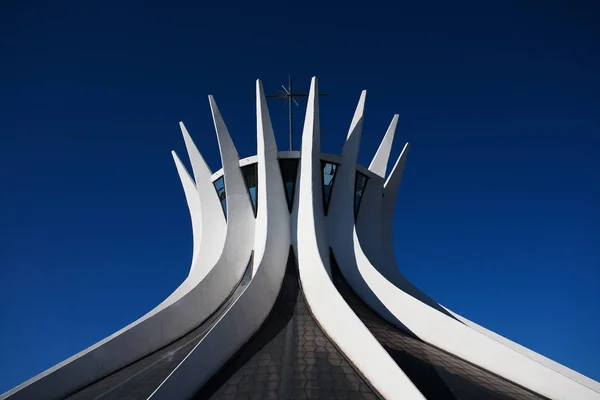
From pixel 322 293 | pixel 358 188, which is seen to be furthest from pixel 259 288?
pixel 358 188

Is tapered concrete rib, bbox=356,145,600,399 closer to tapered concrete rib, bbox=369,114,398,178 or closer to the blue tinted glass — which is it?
the blue tinted glass

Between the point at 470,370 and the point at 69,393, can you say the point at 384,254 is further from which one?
the point at 69,393

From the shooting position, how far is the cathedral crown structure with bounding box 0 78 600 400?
33.4 feet

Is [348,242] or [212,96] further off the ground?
[212,96]

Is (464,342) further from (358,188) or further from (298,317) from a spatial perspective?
(358,188)

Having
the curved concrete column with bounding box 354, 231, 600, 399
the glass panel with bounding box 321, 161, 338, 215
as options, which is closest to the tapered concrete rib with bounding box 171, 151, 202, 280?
the glass panel with bounding box 321, 161, 338, 215

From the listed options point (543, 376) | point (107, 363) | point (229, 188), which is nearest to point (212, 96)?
point (229, 188)

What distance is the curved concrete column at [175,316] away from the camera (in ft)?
37.1

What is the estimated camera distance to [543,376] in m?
10.9

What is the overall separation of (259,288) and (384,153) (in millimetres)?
9411

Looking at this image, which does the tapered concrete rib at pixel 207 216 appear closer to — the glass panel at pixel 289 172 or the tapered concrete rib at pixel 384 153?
the glass panel at pixel 289 172

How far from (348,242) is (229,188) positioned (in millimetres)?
4889

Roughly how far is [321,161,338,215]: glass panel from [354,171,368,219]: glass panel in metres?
0.98

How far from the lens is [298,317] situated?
516 inches
